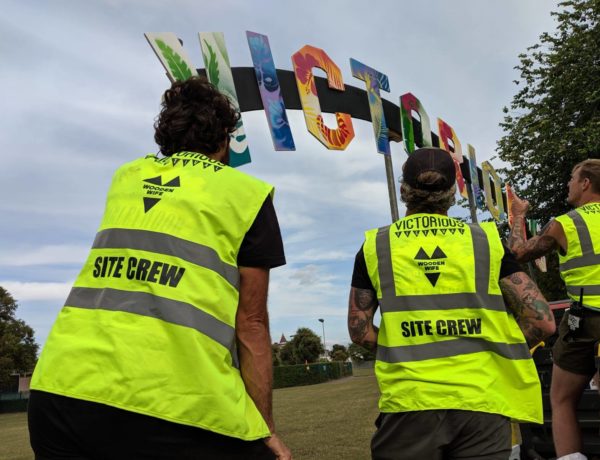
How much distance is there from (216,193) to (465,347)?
3.89ft

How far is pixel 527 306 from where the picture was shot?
2307 mm

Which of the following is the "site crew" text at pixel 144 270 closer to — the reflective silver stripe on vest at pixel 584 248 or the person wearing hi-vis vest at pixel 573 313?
the person wearing hi-vis vest at pixel 573 313

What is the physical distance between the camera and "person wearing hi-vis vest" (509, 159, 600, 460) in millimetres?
3363

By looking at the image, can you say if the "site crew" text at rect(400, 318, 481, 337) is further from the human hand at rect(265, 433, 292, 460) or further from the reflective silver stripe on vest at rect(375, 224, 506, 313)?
the human hand at rect(265, 433, 292, 460)

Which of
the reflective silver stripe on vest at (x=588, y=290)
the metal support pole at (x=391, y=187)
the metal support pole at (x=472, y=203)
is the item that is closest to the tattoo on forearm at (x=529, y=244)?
the reflective silver stripe on vest at (x=588, y=290)

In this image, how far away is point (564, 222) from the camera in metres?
3.55

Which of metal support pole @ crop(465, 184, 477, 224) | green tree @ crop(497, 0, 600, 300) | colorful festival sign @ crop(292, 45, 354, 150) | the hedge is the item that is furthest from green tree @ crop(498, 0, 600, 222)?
the hedge

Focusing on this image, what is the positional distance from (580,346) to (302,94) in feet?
15.7

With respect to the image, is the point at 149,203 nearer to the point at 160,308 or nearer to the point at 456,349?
the point at 160,308

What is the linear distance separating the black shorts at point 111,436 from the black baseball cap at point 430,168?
148 cm

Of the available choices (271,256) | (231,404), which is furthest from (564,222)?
(231,404)

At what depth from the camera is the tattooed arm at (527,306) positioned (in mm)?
2305

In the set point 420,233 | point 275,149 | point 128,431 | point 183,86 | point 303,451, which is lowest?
point 303,451

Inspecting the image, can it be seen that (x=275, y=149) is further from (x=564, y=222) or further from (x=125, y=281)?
(x=125, y=281)
